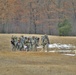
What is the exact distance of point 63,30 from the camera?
5062cm

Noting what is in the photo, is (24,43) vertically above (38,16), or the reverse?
(38,16)

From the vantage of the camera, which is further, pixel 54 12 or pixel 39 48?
pixel 54 12

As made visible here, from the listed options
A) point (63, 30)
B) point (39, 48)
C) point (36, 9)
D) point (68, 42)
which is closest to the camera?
point (39, 48)

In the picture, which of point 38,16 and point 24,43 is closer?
point 24,43

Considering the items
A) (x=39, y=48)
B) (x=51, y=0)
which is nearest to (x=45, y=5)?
(x=51, y=0)

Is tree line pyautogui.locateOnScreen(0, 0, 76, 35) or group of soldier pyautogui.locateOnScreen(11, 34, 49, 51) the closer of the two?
group of soldier pyautogui.locateOnScreen(11, 34, 49, 51)

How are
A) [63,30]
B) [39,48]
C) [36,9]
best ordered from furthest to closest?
[36,9] < [63,30] < [39,48]

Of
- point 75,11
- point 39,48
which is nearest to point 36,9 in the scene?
point 75,11

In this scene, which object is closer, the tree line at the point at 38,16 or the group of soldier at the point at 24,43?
the group of soldier at the point at 24,43

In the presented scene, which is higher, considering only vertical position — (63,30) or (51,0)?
(51,0)

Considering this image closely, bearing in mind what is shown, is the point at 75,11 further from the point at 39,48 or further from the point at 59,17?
the point at 39,48

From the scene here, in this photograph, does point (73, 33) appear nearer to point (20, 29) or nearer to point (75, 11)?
point (75, 11)

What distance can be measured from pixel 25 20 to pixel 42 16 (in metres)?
2.63

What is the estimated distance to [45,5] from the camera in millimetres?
56156
